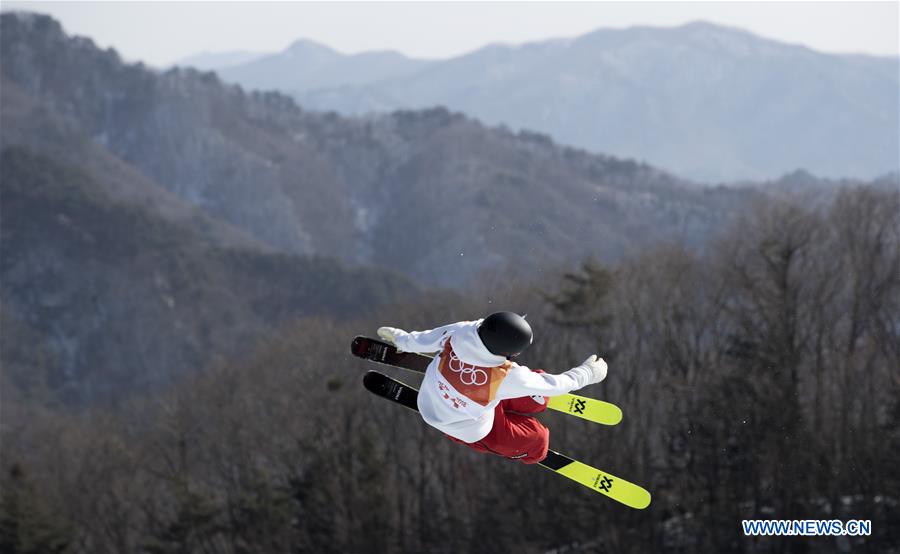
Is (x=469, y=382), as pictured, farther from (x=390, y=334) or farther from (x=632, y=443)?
(x=632, y=443)

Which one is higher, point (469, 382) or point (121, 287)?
point (469, 382)

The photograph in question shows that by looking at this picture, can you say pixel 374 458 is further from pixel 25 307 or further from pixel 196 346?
pixel 25 307

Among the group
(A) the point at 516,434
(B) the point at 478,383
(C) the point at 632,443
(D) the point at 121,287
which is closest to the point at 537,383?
(B) the point at 478,383

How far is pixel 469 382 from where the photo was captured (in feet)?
31.5

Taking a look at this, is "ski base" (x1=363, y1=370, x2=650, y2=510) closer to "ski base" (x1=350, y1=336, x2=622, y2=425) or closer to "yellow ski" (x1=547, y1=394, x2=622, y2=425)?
"ski base" (x1=350, y1=336, x2=622, y2=425)

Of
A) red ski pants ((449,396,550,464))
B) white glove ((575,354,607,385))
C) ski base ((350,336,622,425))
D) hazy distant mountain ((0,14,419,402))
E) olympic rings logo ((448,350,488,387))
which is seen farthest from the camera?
hazy distant mountain ((0,14,419,402))

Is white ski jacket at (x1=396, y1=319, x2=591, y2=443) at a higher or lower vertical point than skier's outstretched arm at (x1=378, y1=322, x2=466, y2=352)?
Answer: lower

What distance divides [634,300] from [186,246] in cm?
12509

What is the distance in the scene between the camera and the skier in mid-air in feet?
30.9

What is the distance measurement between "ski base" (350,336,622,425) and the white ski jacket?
1.14 m

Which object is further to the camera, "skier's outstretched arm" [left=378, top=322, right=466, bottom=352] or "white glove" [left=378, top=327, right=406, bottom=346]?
"white glove" [left=378, top=327, right=406, bottom=346]

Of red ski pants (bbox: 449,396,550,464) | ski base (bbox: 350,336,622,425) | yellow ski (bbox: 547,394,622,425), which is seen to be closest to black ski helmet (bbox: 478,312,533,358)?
red ski pants (bbox: 449,396,550,464)

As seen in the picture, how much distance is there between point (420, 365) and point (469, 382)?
6.21ft

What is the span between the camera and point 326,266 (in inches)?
5659
